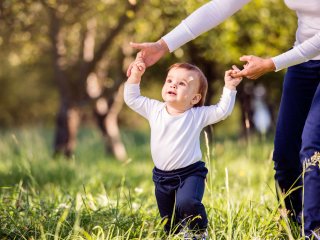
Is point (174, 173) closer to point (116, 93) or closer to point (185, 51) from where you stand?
point (116, 93)

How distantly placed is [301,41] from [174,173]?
1.04 meters

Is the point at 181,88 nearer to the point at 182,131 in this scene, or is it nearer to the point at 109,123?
the point at 182,131

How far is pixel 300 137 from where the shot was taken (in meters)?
3.68

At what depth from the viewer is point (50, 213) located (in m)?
4.06

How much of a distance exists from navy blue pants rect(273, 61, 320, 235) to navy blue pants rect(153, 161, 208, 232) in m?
0.54

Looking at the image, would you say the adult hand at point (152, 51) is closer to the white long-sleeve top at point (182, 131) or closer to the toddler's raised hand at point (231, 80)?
the white long-sleeve top at point (182, 131)

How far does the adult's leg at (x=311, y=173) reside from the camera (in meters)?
3.29

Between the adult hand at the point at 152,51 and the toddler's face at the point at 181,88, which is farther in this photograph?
the adult hand at the point at 152,51

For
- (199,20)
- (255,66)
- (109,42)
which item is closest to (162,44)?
(199,20)

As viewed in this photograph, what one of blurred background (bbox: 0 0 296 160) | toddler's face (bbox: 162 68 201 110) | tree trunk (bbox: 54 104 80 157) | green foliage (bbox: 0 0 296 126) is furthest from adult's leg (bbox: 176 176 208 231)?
tree trunk (bbox: 54 104 80 157)

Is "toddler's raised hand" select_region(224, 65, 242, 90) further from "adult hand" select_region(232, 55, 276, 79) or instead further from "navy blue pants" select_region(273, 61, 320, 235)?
"navy blue pants" select_region(273, 61, 320, 235)

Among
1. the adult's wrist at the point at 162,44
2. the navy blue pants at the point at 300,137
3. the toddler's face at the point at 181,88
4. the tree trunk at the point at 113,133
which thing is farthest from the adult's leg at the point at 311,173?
the tree trunk at the point at 113,133

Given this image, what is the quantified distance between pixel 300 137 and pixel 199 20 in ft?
2.96

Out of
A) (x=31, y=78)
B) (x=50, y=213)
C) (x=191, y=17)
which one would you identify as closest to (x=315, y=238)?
(x=191, y=17)
